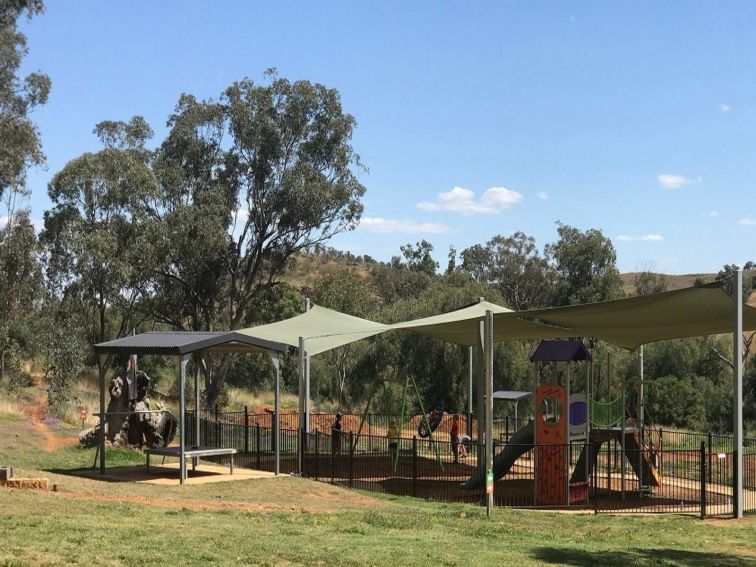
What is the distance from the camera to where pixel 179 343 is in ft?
52.6

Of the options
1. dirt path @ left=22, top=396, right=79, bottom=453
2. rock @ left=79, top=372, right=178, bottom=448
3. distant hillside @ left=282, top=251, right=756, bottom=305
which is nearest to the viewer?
rock @ left=79, top=372, right=178, bottom=448

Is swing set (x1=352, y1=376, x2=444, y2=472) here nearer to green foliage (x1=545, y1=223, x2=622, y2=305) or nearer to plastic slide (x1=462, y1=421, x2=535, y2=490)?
plastic slide (x1=462, y1=421, x2=535, y2=490)

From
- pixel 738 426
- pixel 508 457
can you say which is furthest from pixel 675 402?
pixel 738 426

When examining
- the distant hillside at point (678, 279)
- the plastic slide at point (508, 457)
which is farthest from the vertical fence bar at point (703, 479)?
the distant hillside at point (678, 279)

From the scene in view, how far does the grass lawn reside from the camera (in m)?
8.50

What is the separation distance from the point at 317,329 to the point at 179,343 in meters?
5.09

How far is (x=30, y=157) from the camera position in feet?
105

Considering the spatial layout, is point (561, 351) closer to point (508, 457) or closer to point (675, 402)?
point (508, 457)

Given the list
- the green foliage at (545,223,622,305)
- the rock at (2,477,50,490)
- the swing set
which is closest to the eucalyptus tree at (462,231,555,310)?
the green foliage at (545,223,622,305)

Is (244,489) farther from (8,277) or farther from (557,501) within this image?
(8,277)

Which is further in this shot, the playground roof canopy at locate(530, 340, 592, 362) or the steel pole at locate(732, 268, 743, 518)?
the playground roof canopy at locate(530, 340, 592, 362)

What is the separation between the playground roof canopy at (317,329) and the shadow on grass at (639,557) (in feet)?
30.9

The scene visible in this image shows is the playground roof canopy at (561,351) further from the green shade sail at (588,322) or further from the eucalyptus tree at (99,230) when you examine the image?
the eucalyptus tree at (99,230)

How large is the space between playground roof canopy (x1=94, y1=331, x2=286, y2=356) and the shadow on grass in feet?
26.5
